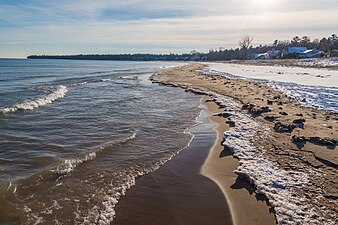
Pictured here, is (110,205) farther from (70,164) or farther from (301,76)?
(301,76)

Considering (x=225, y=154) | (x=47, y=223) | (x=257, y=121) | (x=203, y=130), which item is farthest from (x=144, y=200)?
(x=257, y=121)

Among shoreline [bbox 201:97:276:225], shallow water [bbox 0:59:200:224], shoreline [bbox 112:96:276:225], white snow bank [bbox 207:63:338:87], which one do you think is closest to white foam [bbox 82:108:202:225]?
shallow water [bbox 0:59:200:224]

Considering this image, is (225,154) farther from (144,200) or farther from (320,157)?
(144,200)

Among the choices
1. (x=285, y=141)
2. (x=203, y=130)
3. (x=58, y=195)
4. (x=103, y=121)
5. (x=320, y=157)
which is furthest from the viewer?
(x=103, y=121)

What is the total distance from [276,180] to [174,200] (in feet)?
8.97

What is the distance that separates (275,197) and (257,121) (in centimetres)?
726

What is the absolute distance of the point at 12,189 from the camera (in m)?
7.05

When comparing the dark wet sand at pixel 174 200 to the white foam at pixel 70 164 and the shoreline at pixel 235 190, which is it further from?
the white foam at pixel 70 164

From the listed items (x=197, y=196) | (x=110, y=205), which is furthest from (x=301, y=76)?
(x=110, y=205)

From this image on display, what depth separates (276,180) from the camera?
7.16 meters

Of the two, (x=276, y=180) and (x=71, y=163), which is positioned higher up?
(x=276, y=180)

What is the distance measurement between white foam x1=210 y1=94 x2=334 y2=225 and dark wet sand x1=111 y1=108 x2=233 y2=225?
1075 mm

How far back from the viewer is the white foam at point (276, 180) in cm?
564

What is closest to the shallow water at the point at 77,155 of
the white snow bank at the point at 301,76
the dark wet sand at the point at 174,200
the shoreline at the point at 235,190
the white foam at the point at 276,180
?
the dark wet sand at the point at 174,200
